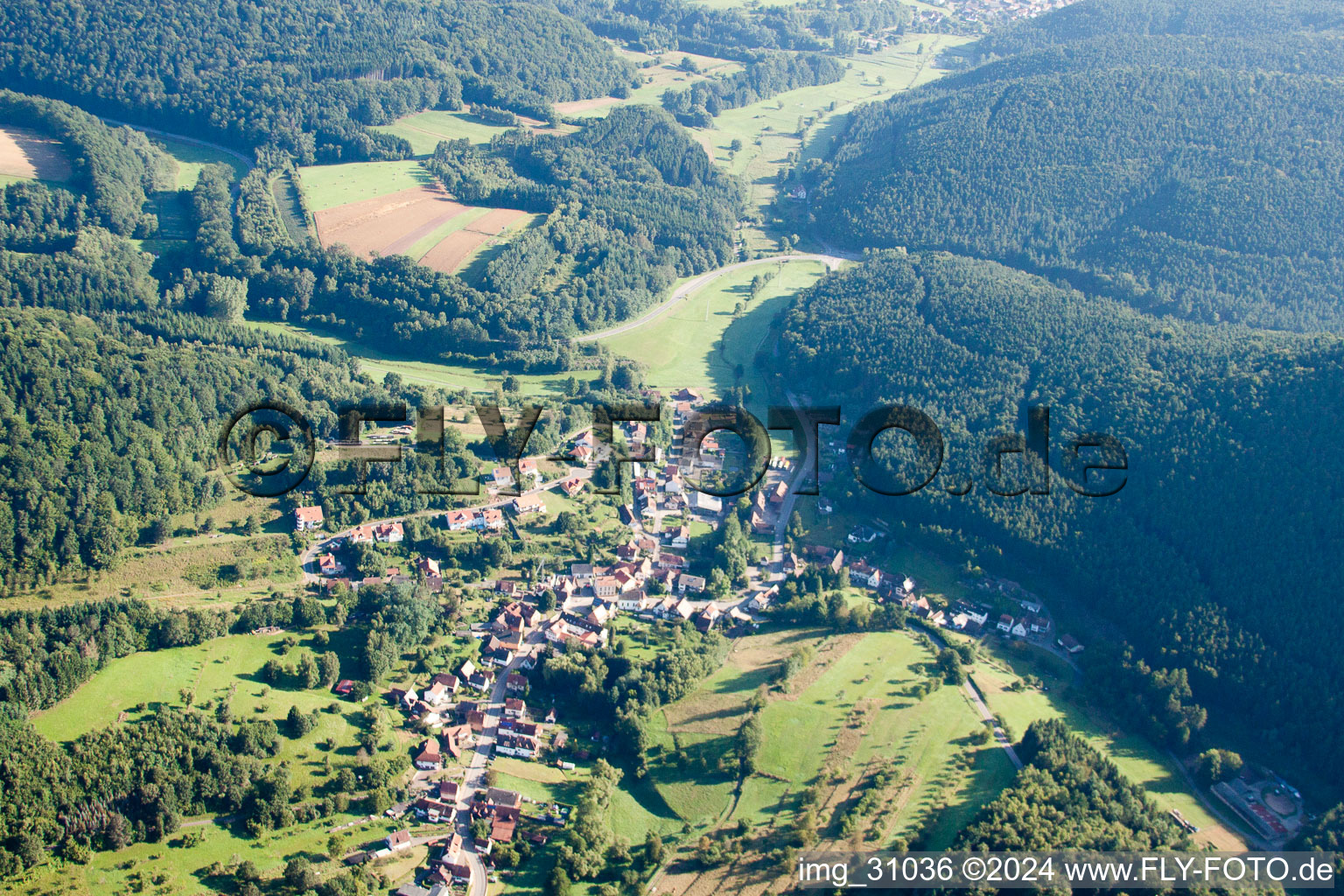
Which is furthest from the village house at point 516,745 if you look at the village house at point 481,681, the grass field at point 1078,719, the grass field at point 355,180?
the grass field at point 355,180

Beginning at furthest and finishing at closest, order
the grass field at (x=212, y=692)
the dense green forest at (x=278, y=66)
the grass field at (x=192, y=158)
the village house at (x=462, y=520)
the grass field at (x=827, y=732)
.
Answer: the dense green forest at (x=278, y=66) < the grass field at (x=192, y=158) < the village house at (x=462, y=520) < the grass field at (x=827, y=732) < the grass field at (x=212, y=692)

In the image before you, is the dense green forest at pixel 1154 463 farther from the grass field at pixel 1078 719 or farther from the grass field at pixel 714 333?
the grass field at pixel 714 333

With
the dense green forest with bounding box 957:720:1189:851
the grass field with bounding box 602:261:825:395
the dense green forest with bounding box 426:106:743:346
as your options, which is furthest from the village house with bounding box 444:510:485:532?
the dense green forest with bounding box 957:720:1189:851

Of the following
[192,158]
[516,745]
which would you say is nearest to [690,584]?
[516,745]

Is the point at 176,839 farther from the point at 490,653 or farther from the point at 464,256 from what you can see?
the point at 464,256

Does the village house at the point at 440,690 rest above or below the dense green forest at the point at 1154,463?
below

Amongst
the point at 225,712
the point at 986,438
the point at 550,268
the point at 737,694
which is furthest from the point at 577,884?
the point at 550,268

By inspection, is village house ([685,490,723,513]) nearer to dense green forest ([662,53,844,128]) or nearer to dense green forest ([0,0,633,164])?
dense green forest ([0,0,633,164])
